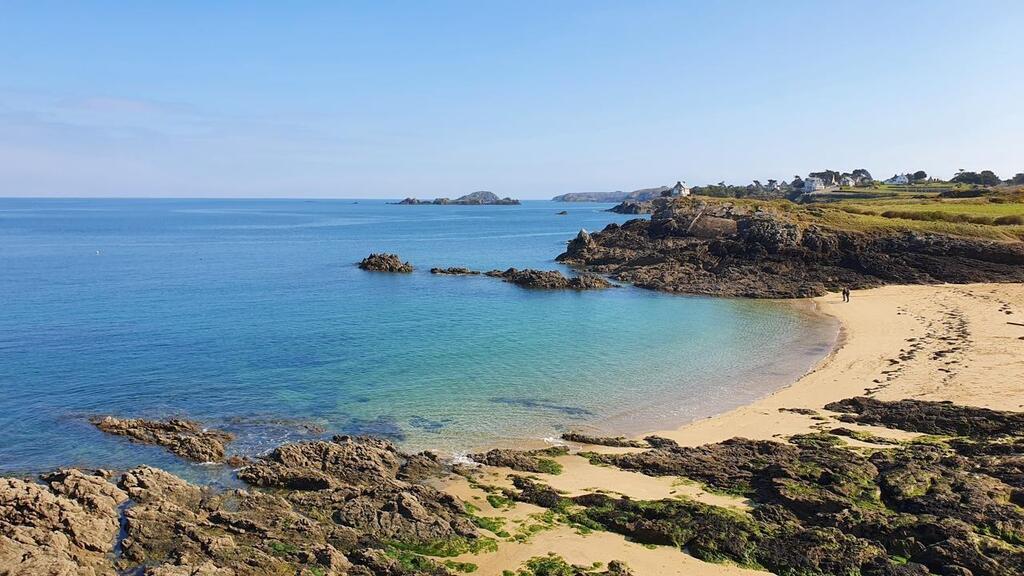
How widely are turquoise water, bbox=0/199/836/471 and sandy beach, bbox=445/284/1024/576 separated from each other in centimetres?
188

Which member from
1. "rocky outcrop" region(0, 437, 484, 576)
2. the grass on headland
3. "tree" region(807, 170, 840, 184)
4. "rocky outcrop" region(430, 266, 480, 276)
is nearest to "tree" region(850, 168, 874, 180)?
"tree" region(807, 170, 840, 184)

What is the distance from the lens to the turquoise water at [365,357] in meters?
22.8

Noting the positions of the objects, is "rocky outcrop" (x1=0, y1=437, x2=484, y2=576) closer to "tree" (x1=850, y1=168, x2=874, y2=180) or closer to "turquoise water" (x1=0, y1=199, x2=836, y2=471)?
"turquoise water" (x1=0, y1=199, x2=836, y2=471)

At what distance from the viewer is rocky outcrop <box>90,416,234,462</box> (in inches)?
761

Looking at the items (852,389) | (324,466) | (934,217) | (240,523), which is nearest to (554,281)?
(852,389)

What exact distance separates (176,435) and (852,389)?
2624 cm

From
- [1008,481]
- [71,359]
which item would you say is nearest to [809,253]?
[1008,481]

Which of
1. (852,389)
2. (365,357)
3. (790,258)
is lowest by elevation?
(852,389)

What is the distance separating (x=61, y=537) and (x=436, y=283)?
45.8m

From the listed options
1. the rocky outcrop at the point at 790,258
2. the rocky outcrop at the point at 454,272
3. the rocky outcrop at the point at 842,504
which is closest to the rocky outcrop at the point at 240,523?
the rocky outcrop at the point at 842,504

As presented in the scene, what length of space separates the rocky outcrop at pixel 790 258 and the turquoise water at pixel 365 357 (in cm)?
649

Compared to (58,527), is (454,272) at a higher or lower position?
higher

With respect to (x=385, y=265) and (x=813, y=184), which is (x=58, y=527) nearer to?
(x=385, y=265)

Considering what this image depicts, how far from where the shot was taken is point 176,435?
812 inches
